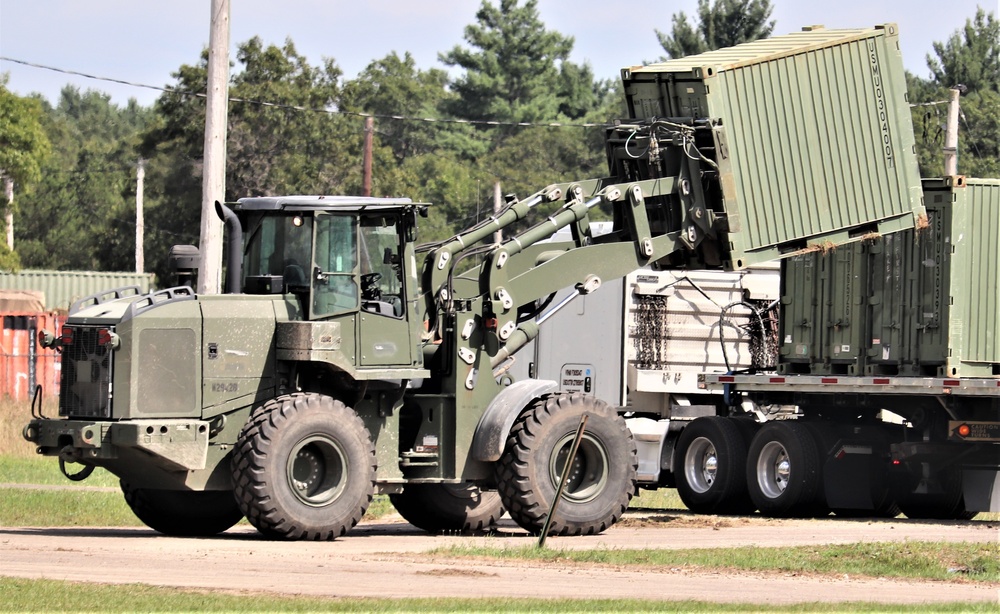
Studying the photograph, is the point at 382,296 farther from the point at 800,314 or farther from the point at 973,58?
the point at 973,58

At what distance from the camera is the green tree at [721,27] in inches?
2359

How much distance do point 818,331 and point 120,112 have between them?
134026mm

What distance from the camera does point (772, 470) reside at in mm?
20906

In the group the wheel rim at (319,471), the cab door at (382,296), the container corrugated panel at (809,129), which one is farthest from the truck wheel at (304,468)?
the container corrugated panel at (809,129)

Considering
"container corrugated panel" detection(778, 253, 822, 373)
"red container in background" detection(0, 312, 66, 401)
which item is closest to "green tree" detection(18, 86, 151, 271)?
"red container in background" detection(0, 312, 66, 401)

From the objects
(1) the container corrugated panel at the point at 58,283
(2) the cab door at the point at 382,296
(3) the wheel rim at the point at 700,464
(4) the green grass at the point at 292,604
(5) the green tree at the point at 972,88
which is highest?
(5) the green tree at the point at 972,88

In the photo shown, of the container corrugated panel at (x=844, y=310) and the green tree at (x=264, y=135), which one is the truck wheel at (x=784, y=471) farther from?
the green tree at (x=264, y=135)

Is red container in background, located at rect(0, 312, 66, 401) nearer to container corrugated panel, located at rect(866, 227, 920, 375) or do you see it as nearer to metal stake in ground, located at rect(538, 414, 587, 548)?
container corrugated panel, located at rect(866, 227, 920, 375)

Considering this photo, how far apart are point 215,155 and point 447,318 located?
4985 millimetres

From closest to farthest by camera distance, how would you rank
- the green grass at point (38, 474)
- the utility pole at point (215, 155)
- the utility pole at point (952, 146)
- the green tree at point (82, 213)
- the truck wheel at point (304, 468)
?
the truck wheel at point (304, 468) → the utility pole at point (215, 155) → the green grass at point (38, 474) → the utility pole at point (952, 146) → the green tree at point (82, 213)

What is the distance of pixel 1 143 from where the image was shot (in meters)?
41.9

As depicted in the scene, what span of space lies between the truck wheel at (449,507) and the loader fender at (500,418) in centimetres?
115

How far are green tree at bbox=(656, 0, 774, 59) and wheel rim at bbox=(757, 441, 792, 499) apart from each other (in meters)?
40.1

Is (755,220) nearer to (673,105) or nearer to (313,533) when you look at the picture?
(673,105)
